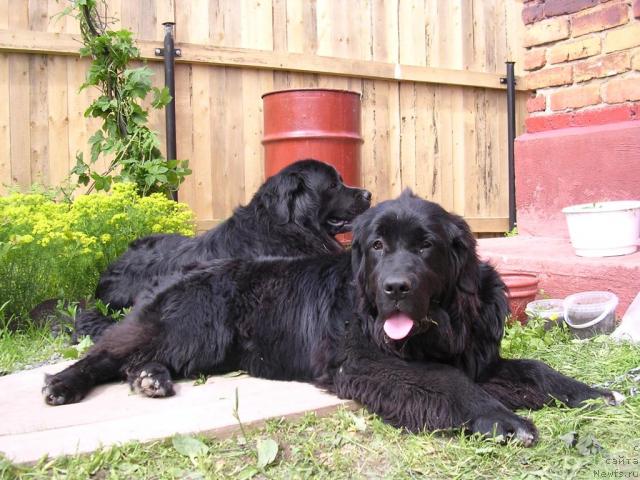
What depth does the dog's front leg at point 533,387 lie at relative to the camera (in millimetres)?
2533

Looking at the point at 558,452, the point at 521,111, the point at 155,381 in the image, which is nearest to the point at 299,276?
the point at 155,381

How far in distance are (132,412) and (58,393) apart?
1.21ft

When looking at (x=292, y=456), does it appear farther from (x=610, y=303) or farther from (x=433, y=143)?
(x=433, y=143)

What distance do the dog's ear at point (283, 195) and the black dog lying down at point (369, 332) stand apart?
1.04 meters

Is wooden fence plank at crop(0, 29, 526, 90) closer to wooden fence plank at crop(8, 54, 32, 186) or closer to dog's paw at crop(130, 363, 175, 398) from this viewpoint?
wooden fence plank at crop(8, 54, 32, 186)

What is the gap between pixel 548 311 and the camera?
A: 373 cm

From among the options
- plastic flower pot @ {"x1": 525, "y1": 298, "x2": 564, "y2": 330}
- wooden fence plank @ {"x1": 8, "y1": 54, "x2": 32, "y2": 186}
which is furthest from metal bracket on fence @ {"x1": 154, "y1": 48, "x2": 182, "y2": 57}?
plastic flower pot @ {"x1": 525, "y1": 298, "x2": 564, "y2": 330}

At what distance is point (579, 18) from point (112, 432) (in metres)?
4.15

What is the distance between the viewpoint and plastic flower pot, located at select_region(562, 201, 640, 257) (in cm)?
385

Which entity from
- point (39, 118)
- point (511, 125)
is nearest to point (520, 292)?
point (39, 118)

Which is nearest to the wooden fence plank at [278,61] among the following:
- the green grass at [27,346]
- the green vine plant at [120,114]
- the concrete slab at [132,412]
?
the green vine plant at [120,114]

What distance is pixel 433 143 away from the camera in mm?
7379

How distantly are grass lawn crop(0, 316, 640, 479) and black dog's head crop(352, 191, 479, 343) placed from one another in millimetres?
385

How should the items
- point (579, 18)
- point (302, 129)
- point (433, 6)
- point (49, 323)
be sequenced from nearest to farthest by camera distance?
point (49, 323) < point (579, 18) < point (302, 129) < point (433, 6)
